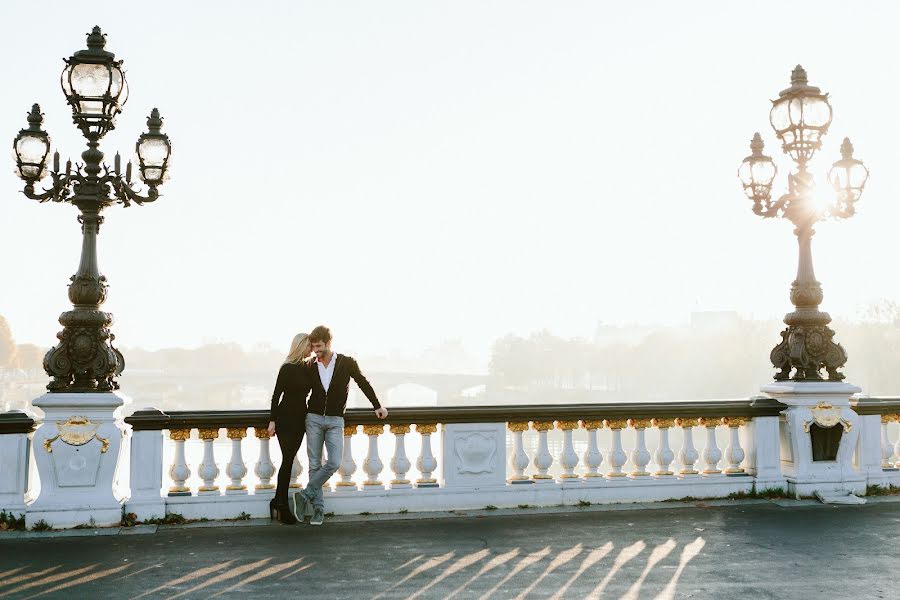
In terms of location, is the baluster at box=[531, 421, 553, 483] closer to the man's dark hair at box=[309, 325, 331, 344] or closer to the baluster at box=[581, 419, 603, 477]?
the baluster at box=[581, 419, 603, 477]

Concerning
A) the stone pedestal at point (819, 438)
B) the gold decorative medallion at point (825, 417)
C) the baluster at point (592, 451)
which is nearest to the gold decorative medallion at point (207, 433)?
the baluster at point (592, 451)

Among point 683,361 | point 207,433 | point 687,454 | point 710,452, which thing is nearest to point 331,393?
point 207,433

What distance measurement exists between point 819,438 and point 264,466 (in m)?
6.39

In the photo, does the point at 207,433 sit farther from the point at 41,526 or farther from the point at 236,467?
the point at 41,526

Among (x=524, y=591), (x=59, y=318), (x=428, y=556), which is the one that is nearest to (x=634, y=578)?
(x=524, y=591)

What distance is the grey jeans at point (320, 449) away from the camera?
8.27 metres

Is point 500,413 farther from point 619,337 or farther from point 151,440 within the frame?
point 619,337

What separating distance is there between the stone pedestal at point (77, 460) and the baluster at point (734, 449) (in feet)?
22.0

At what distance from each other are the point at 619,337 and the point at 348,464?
14085 cm

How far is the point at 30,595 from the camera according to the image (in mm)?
5836

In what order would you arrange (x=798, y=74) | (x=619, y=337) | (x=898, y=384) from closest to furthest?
(x=798, y=74) < (x=898, y=384) < (x=619, y=337)

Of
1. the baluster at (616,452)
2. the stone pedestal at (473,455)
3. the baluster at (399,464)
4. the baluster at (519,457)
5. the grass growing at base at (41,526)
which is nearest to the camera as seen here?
the grass growing at base at (41,526)

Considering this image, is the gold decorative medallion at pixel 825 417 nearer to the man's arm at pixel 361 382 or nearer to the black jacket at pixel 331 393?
the man's arm at pixel 361 382

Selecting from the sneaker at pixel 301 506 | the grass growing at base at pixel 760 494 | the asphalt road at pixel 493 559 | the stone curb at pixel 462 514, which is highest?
the sneaker at pixel 301 506
